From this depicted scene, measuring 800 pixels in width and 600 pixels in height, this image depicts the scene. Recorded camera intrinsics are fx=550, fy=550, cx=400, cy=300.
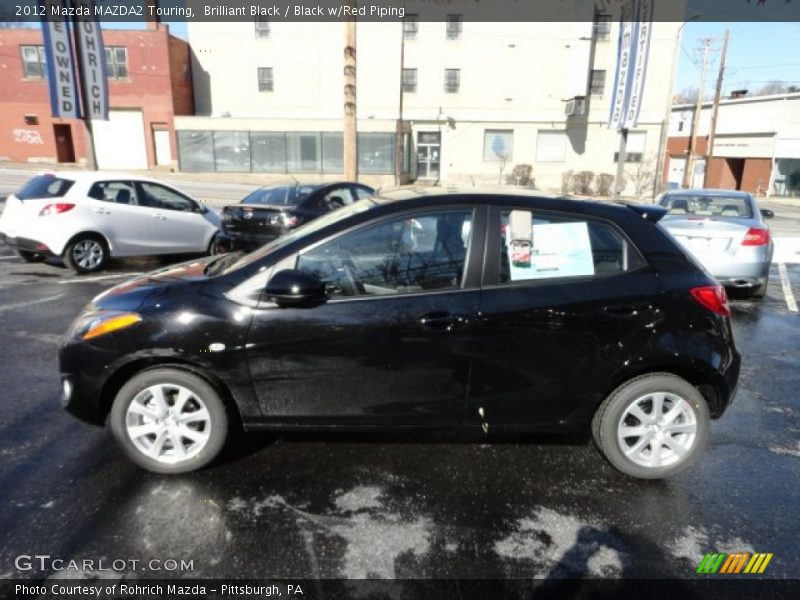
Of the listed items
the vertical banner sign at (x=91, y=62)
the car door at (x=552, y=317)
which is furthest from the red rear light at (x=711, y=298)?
the vertical banner sign at (x=91, y=62)

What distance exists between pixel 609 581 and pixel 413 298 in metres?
1.62

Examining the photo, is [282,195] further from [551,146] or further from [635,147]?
[635,147]

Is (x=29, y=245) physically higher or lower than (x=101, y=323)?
lower

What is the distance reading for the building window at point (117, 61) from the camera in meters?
32.5

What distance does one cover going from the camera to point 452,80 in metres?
34.5

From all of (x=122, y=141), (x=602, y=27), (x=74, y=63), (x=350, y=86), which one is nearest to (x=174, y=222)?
(x=350, y=86)

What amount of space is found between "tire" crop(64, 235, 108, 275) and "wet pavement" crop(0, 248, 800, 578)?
184 inches

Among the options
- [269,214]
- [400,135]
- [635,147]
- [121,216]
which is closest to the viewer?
[121,216]

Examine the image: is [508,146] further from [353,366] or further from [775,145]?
[353,366]

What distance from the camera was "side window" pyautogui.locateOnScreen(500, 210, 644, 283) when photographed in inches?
122

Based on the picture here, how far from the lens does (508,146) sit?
34.1m

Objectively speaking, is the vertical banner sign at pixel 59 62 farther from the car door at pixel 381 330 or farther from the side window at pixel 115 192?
the car door at pixel 381 330

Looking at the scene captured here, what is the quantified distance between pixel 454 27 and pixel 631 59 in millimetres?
12550

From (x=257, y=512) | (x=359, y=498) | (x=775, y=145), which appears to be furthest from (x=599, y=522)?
(x=775, y=145)
